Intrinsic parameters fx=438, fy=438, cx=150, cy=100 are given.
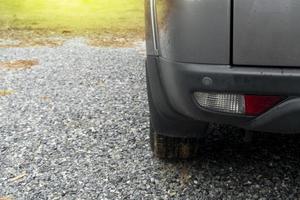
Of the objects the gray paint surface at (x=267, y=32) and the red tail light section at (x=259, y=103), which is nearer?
the gray paint surface at (x=267, y=32)

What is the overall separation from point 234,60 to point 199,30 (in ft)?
0.59

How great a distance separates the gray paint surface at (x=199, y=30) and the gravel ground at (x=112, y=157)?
899 millimetres

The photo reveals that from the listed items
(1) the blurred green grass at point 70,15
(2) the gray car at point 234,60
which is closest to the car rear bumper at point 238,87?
(2) the gray car at point 234,60

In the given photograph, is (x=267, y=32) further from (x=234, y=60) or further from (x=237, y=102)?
(x=237, y=102)

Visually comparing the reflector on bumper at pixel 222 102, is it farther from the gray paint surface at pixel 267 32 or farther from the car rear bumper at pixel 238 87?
the gray paint surface at pixel 267 32

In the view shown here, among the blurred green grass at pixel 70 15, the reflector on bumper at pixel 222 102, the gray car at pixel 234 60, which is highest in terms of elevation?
the gray car at pixel 234 60

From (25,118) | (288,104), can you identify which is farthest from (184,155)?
(25,118)

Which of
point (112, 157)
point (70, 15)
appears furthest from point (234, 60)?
point (70, 15)

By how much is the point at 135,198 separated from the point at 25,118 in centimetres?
163

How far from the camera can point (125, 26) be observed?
380 inches

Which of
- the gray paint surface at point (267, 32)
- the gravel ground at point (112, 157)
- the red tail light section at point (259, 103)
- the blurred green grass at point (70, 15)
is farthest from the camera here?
the blurred green grass at point (70, 15)

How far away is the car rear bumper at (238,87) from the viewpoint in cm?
169

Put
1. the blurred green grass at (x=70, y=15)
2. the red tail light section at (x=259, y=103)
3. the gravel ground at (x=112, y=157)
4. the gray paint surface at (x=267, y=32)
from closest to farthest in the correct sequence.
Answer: the gray paint surface at (x=267, y=32) < the red tail light section at (x=259, y=103) < the gravel ground at (x=112, y=157) < the blurred green grass at (x=70, y=15)

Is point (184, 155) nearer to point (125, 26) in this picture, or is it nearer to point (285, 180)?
point (285, 180)
